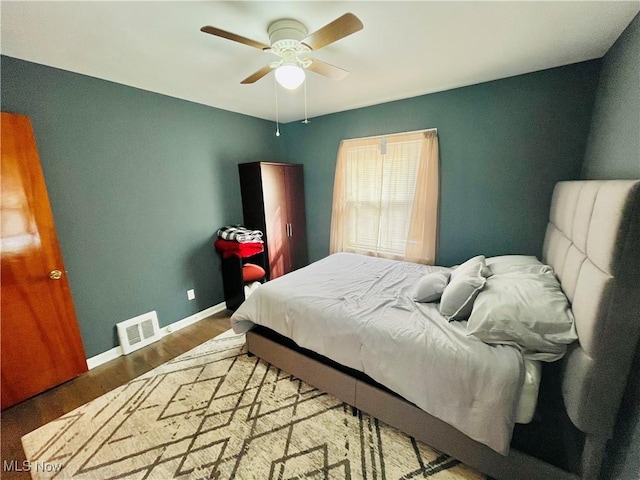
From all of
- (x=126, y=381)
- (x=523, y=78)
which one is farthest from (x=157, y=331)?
(x=523, y=78)

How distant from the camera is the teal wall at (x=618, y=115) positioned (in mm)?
1438

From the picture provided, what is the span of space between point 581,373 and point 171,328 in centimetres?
332

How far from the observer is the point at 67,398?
1.96 meters

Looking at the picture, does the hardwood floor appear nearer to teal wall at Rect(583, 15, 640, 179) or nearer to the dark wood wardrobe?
the dark wood wardrobe

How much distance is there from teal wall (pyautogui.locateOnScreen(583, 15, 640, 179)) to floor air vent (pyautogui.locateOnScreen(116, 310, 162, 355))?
387 centimetres

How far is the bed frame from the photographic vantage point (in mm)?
970

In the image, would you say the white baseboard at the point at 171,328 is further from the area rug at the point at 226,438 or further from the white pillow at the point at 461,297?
the white pillow at the point at 461,297

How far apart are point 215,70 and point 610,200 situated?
2655mm

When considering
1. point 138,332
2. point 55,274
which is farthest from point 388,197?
point 55,274

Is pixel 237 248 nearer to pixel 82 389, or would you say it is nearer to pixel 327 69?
pixel 82 389

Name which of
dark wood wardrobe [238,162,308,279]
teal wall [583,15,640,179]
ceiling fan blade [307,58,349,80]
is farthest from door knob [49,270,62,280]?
teal wall [583,15,640,179]

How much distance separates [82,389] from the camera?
204cm

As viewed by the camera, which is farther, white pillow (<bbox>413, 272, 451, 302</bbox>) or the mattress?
white pillow (<bbox>413, 272, 451, 302</bbox>)

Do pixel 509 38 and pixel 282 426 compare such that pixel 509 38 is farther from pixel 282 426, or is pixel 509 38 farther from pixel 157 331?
pixel 157 331
